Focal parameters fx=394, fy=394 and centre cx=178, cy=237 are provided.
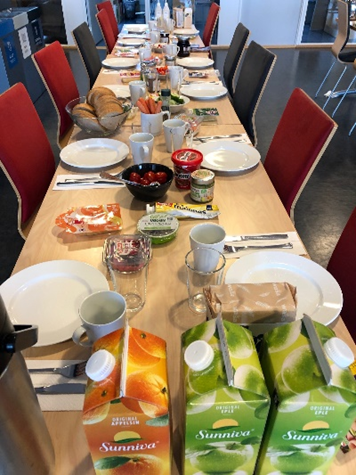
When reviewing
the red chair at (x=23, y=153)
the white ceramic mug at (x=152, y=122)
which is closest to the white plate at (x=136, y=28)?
the red chair at (x=23, y=153)

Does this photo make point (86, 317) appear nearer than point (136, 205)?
Yes

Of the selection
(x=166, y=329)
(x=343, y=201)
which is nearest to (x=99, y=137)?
(x=166, y=329)

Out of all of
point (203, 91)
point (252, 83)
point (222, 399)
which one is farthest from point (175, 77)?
point (222, 399)

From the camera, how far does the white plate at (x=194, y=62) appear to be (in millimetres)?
2664

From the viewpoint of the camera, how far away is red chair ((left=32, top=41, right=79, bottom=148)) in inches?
81.8

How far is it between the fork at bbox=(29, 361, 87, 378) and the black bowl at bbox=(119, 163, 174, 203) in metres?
0.59

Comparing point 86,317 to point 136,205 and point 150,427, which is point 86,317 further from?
point 136,205

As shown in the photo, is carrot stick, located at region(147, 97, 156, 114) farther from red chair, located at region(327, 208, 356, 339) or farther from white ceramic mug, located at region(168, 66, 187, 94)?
red chair, located at region(327, 208, 356, 339)

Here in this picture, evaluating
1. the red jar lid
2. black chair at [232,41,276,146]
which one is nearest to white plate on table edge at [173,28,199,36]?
black chair at [232,41,276,146]

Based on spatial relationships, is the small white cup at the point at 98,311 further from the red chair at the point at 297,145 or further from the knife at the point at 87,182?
the red chair at the point at 297,145

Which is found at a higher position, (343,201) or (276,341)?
(276,341)

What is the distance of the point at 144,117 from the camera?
1.62m

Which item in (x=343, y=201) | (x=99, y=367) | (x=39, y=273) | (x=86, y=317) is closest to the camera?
(x=99, y=367)

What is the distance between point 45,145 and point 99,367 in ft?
4.97
